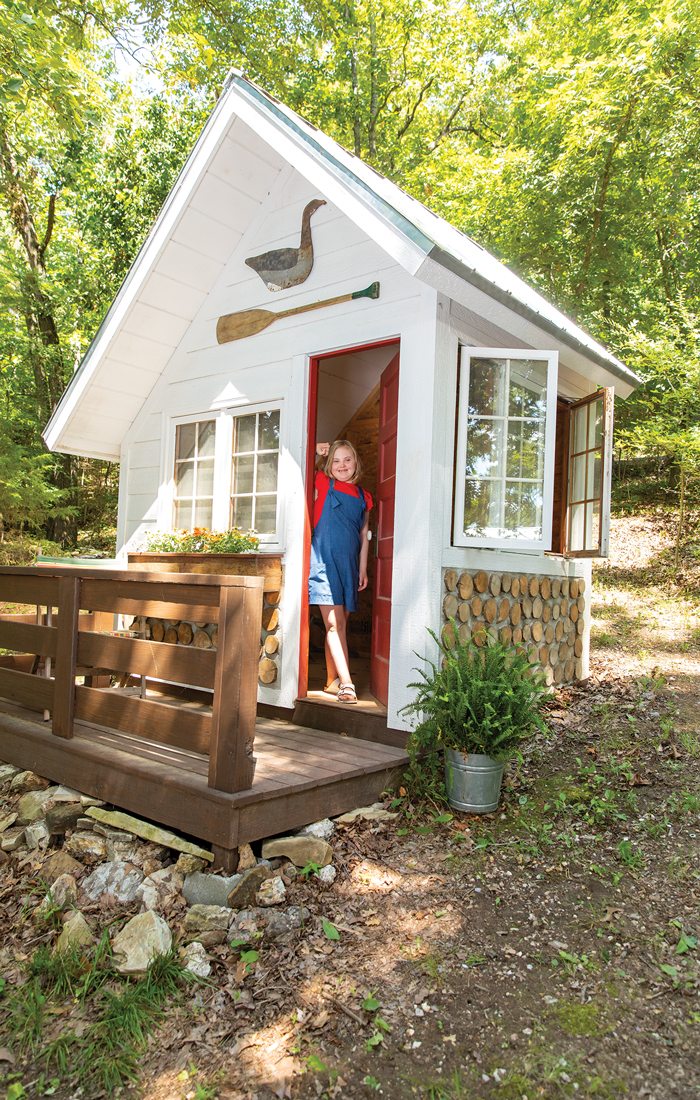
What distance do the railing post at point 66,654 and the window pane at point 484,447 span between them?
2416 mm

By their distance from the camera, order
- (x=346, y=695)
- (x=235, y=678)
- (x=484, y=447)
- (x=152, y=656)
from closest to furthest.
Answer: (x=235, y=678) < (x=152, y=656) < (x=484, y=447) < (x=346, y=695)

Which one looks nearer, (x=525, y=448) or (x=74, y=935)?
(x=74, y=935)

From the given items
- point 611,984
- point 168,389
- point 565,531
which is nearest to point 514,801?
point 611,984

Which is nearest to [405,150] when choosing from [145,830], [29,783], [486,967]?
[29,783]

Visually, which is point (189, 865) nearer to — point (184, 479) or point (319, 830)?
point (319, 830)

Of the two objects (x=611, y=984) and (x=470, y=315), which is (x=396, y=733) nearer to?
(x=611, y=984)

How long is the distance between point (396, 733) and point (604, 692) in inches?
86.9

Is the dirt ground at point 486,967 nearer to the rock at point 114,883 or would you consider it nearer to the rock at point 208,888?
the rock at point 208,888

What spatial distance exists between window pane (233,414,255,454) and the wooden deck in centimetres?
184

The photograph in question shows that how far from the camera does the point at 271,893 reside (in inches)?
115

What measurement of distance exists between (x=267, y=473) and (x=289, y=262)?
1.53 metres

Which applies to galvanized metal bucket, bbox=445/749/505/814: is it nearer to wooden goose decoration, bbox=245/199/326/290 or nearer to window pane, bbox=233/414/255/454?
window pane, bbox=233/414/255/454

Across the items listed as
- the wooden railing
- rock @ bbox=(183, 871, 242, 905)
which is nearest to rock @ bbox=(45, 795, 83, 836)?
the wooden railing

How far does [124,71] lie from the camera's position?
14.2 m
